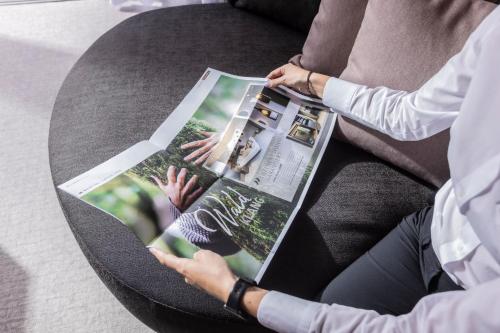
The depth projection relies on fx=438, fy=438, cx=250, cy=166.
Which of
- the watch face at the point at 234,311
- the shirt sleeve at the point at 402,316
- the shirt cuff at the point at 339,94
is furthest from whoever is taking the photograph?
the shirt cuff at the point at 339,94

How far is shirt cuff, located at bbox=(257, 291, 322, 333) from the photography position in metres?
0.69

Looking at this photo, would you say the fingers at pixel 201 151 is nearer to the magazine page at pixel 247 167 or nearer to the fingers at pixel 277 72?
the magazine page at pixel 247 167

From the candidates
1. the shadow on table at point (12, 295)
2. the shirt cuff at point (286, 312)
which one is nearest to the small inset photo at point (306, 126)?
the shirt cuff at point (286, 312)

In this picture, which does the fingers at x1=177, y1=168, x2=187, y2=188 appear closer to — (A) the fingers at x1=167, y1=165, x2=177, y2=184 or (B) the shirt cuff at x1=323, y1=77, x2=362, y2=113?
(A) the fingers at x1=167, y1=165, x2=177, y2=184

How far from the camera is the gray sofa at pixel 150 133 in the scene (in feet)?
2.81

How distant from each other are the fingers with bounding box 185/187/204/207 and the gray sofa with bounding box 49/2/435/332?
0.42ft

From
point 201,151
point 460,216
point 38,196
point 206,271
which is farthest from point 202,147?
point 38,196

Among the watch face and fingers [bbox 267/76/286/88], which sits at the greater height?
fingers [bbox 267/76/286/88]

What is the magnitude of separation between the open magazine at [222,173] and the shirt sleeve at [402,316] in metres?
0.14

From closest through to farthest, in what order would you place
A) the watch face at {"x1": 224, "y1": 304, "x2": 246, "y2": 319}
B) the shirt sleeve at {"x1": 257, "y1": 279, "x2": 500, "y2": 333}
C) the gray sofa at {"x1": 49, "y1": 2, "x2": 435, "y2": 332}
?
the shirt sleeve at {"x1": 257, "y1": 279, "x2": 500, "y2": 333} → the watch face at {"x1": 224, "y1": 304, "x2": 246, "y2": 319} → the gray sofa at {"x1": 49, "y1": 2, "x2": 435, "y2": 332}

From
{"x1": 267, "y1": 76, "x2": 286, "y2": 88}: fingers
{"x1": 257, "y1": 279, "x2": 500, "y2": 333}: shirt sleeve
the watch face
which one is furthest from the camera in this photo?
{"x1": 267, "y1": 76, "x2": 286, "y2": 88}: fingers

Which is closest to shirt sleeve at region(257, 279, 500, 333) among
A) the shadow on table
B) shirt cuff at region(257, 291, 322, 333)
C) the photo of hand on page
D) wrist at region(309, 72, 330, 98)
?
shirt cuff at region(257, 291, 322, 333)

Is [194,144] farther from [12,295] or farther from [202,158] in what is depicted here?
[12,295]

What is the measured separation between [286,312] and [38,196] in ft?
3.31
